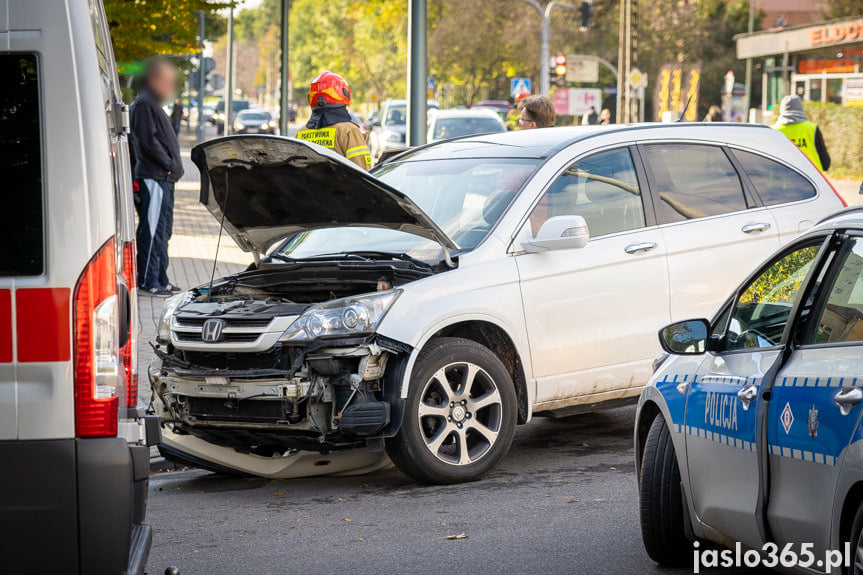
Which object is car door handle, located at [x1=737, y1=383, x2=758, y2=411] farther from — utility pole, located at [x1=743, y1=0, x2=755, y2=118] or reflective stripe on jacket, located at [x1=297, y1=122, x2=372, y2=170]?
utility pole, located at [x1=743, y1=0, x2=755, y2=118]

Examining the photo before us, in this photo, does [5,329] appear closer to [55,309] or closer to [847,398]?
[55,309]

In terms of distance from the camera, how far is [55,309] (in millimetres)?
3598

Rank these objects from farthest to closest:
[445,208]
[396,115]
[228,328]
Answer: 1. [396,115]
2. [445,208]
3. [228,328]

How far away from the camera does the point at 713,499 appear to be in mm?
4547

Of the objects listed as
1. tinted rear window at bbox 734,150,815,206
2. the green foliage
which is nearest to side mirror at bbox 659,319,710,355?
the green foliage

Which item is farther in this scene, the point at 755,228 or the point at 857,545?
the point at 755,228

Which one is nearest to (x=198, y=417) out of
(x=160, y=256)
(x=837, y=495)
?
(x=837, y=495)

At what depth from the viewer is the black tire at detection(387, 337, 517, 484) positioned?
6379 mm

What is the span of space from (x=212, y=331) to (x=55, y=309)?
2833 mm

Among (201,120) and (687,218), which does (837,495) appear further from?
(201,120)

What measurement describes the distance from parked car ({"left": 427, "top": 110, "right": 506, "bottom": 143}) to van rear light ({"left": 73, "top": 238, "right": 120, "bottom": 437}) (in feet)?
77.2

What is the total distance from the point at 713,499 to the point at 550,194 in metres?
2.98

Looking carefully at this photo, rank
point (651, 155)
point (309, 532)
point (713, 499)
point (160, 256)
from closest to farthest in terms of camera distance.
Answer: point (713, 499)
point (309, 532)
point (651, 155)
point (160, 256)

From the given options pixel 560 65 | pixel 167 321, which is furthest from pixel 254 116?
pixel 167 321
